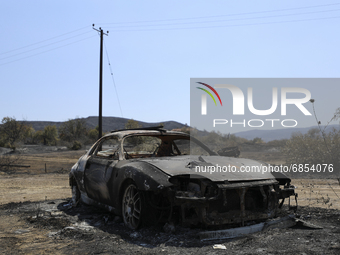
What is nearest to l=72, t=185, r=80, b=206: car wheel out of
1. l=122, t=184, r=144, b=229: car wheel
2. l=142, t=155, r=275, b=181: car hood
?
l=122, t=184, r=144, b=229: car wheel

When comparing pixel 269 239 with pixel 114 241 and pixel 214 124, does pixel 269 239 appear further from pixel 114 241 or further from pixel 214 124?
pixel 214 124

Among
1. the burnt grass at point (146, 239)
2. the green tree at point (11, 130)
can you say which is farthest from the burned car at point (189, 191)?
the green tree at point (11, 130)

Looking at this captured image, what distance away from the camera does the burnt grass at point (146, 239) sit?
4031 millimetres

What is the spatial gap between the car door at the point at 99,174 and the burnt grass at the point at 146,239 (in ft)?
1.40

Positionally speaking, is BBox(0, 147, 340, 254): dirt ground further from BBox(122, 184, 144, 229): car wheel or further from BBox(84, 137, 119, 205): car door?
BBox(84, 137, 119, 205): car door

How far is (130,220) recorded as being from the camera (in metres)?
5.05

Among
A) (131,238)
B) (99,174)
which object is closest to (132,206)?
(131,238)

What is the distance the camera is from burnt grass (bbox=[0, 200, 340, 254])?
4.03 meters

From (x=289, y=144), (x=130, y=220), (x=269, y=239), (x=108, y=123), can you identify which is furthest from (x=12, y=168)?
(x=108, y=123)

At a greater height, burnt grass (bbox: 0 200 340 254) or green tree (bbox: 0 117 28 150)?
green tree (bbox: 0 117 28 150)

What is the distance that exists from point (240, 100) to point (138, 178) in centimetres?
503

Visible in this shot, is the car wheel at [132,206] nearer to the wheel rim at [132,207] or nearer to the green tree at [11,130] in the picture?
the wheel rim at [132,207]

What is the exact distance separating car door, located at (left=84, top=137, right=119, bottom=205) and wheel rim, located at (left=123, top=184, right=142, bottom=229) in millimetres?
551

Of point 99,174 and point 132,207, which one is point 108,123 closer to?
point 99,174
